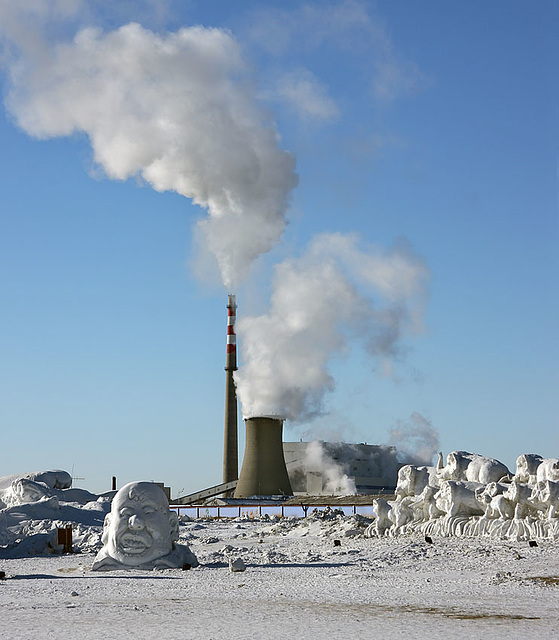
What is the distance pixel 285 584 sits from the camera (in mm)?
13469

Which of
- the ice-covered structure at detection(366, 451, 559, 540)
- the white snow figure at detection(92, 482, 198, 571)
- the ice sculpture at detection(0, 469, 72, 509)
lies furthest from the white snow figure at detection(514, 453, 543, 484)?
the ice sculpture at detection(0, 469, 72, 509)

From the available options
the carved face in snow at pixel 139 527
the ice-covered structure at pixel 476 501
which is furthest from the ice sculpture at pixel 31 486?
the carved face in snow at pixel 139 527

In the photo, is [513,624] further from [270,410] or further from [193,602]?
[270,410]

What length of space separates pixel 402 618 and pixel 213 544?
15079 millimetres

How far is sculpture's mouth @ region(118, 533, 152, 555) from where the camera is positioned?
16.1 m

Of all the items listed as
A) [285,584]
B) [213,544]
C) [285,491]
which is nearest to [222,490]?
[285,491]

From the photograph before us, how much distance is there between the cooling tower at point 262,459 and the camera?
5916 cm

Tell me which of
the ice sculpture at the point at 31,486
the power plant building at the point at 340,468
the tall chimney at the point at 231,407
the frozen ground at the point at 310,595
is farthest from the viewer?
the power plant building at the point at 340,468

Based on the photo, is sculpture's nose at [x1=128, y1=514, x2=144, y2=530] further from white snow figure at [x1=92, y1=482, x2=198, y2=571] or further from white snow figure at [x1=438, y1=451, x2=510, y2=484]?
white snow figure at [x1=438, y1=451, x2=510, y2=484]

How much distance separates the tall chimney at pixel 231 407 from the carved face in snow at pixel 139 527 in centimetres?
4893

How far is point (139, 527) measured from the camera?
15984 millimetres

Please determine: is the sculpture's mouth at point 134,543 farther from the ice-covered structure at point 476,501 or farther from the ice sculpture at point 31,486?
the ice sculpture at point 31,486

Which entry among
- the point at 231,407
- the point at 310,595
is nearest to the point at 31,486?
the point at 310,595

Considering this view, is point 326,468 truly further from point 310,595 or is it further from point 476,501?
point 310,595
